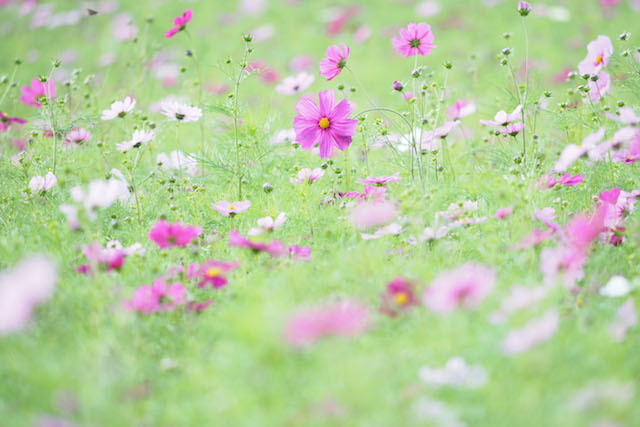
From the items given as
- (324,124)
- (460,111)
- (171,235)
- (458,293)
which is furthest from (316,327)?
(460,111)

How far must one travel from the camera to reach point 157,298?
103 cm

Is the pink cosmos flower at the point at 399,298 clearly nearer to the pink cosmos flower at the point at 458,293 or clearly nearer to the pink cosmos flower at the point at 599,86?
the pink cosmos flower at the point at 458,293

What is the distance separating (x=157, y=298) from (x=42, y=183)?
66cm

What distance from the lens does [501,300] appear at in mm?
935

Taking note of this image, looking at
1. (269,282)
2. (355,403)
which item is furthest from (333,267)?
(355,403)

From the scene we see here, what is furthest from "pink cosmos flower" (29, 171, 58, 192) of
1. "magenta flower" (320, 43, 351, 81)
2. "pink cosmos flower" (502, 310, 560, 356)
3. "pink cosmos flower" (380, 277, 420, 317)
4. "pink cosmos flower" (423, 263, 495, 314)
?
"pink cosmos flower" (502, 310, 560, 356)

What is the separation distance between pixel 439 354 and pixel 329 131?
2.57ft

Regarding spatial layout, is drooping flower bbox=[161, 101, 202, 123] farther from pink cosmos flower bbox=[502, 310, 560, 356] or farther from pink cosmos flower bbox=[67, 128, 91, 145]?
pink cosmos flower bbox=[502, 310, 560, 356]

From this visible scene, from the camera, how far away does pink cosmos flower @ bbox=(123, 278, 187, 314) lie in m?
0.99

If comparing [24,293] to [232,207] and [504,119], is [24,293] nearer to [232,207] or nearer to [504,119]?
[232,207]

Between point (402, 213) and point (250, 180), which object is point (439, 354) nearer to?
point (402, 213)

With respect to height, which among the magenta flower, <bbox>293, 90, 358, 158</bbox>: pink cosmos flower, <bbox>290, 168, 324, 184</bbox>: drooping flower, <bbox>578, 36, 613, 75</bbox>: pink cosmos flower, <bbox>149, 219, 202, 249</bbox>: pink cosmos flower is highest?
<bbox>578, 36, 613, 75</bbox>: pink cosmos flower

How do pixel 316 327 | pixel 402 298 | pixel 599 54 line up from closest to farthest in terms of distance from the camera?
pixel 316 327 → pixel 402 298 → pixel 599 54

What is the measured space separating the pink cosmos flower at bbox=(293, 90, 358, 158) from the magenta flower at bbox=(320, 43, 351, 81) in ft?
0.33
